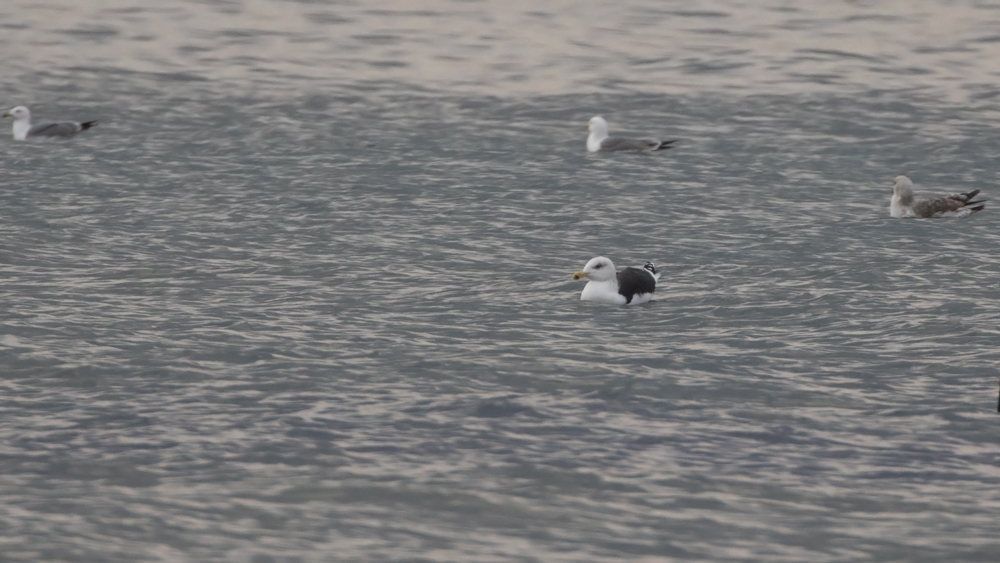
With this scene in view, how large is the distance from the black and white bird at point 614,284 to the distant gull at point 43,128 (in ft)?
40.5

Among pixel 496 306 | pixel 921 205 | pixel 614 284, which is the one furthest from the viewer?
pixel 921 205

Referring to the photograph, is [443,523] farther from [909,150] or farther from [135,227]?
[909,150]

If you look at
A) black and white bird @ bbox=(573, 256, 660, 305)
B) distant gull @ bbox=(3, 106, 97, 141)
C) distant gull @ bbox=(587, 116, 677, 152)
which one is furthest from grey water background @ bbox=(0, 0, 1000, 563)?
distant gull @ bbox=(3, 106, 97, 141)

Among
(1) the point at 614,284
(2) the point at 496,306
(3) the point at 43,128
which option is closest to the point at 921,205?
(1) the point at 614,284

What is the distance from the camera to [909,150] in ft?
81.2

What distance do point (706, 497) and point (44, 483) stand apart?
5.09 m

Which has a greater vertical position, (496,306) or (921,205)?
(921,205)

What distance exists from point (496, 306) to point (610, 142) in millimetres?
9141

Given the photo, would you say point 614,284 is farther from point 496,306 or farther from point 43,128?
point 43,128

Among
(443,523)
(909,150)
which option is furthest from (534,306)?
(909,150)

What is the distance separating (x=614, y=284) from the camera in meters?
16.8

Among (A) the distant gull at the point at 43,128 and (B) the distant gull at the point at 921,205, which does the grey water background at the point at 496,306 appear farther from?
(A) the distant gull at the point at 43,128

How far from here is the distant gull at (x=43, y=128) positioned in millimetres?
25344

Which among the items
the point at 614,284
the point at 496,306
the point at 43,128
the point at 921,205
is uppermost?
the point at 43,128
